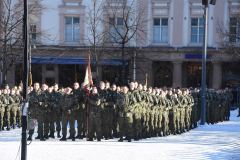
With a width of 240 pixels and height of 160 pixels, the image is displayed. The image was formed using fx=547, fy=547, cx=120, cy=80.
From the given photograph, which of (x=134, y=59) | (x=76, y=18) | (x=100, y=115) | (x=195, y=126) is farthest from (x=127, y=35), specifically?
(x=100, y=115)

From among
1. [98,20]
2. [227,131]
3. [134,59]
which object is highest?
[98,20]

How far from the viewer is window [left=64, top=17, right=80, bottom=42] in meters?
43.5

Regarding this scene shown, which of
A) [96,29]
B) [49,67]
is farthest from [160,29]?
[49,67]

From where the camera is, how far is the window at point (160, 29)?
141 feet

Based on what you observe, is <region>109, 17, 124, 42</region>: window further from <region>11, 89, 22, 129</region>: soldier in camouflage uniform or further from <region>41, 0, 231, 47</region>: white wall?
<region>11, 89, 22, 129</region>: soldier in camouflage uniform

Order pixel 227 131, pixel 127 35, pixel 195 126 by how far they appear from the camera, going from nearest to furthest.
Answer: pixel 227 131, pixel 195 126, pixel 127 35

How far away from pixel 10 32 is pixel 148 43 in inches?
445

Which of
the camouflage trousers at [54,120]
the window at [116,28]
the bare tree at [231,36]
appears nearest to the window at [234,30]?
the bare tree at [231,36]

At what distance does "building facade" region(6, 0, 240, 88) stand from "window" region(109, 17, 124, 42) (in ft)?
0.26

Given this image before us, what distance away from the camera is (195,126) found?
78.6 feet

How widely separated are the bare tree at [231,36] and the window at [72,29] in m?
11.0

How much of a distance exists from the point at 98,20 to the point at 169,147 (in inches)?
1073

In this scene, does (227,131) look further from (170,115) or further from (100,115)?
(100,115)

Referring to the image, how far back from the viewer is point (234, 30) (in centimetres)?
4109
